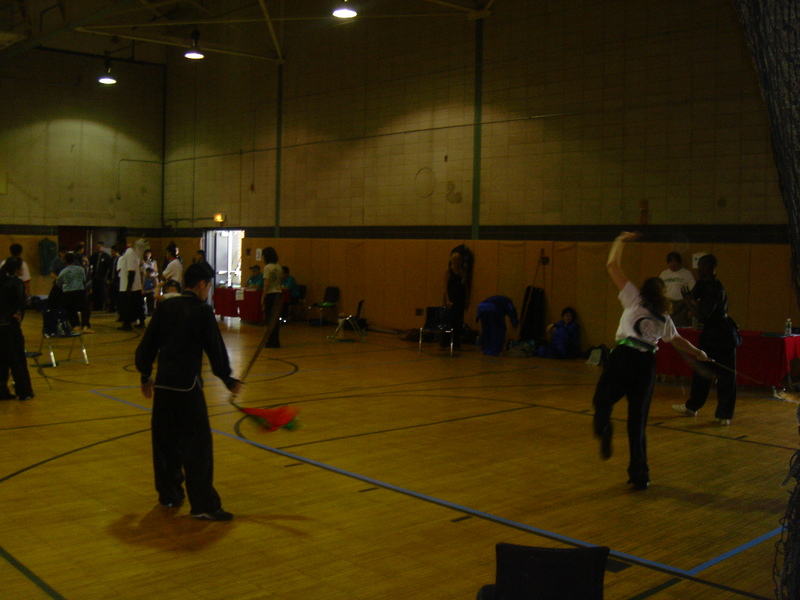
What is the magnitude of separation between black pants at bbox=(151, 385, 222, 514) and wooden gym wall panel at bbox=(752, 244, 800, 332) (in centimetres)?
924

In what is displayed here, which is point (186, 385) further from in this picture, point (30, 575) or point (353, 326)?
point (353, 326)

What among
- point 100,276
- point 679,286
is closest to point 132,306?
point 100,276

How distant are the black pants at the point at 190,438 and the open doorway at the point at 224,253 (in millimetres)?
18011

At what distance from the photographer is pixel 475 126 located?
1561 centimetres

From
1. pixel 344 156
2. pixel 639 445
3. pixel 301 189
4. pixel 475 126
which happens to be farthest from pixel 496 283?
pixel 639 445

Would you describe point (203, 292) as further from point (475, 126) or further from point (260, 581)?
point (475, 126)

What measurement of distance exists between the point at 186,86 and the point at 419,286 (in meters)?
11.3

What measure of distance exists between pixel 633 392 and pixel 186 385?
3.25 m

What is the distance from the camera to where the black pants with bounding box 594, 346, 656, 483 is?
5.81m

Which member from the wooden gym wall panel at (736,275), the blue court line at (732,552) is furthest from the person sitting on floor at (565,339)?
the blue court line at (732,552)

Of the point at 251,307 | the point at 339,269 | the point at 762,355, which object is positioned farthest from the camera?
the point at 339,269

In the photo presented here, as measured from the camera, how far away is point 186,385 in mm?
5004

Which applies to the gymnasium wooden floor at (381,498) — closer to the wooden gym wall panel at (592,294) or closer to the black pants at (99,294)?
the wooden gym wall panel at (592,294)

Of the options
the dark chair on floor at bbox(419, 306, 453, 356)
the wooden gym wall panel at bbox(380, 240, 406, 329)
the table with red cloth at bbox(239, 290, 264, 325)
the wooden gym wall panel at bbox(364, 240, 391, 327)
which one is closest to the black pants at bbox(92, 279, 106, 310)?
the table with red cloth at bbox(239, 290, 264, 325)
